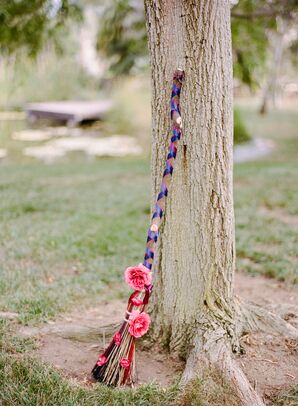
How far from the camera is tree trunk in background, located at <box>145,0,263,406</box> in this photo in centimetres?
256

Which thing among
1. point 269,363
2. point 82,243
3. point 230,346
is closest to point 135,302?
point 230,346

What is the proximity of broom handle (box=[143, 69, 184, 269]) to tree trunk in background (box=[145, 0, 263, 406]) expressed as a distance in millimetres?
48

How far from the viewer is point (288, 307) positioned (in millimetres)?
3420

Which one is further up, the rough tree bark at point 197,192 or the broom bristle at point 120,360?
the rough tree bark at point 197,192

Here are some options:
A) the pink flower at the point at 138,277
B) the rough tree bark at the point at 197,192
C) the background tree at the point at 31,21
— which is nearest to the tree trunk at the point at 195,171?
the rough tree bark at the point at 197,192

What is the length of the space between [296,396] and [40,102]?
19048 mm

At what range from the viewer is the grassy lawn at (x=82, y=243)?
248 centimetres

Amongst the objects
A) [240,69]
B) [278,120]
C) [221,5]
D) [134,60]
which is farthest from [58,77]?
[221,5]

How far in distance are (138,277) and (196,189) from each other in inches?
22.2

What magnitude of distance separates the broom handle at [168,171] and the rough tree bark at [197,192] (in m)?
0.05

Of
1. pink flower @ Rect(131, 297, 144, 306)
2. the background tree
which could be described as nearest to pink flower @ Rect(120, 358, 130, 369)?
pink flower @ Rect(131, 297, 144, 306)

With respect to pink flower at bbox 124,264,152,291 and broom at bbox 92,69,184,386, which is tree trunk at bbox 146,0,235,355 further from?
pink flower at bbox 124,264,152,291

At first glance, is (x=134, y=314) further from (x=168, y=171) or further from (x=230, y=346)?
(x=168, y=171)

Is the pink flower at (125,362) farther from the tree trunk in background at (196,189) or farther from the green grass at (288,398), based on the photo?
the green grass at (288,398)
